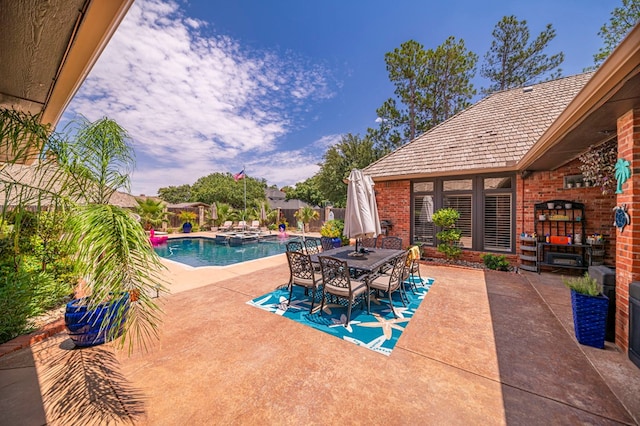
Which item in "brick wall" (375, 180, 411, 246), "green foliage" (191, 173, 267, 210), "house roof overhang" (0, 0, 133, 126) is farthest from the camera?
"green foliage" (191, 173, 267, 210)

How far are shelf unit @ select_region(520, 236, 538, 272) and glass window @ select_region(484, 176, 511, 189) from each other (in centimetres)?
188

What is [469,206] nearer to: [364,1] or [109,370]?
[364,1]

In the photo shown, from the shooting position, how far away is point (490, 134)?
350 inches

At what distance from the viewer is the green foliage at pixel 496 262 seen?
7.37 meters

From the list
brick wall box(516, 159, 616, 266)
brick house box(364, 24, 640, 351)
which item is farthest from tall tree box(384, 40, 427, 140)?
brick wall box(516, 159, 616, 266)

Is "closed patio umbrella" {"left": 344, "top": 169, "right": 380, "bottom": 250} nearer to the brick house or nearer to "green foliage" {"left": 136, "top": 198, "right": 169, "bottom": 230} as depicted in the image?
the brick house

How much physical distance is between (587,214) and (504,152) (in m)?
2.77

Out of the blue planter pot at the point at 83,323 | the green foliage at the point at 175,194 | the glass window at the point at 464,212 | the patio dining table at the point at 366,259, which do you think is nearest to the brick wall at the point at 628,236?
the patio dining table at the point at 366,259

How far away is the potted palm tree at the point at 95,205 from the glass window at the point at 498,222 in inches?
374

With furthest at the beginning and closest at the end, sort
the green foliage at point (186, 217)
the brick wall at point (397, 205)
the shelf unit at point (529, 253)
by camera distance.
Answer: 1. the green foliage at point (186, 217)
2. the brick wall at point (397, 205)
3. the shelf unit at point (529, 253)

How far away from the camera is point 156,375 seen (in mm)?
2863

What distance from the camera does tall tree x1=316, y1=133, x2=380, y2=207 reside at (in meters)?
19.4

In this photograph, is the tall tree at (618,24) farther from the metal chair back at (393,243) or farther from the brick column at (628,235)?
the metal chair back at (393,243)

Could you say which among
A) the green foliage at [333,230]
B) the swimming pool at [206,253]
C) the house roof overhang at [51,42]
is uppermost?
the house roof overhang at [51,42]
